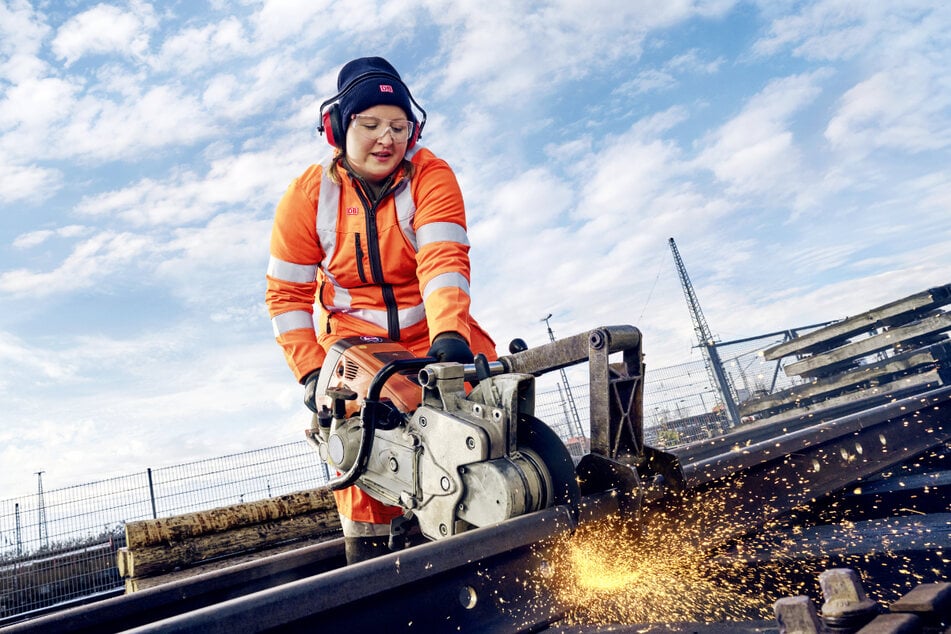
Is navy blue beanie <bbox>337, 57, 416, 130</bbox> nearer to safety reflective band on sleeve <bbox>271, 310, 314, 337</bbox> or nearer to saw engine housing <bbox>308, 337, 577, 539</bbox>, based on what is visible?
safety reflective band on sleeve <bbox>271, 310, 314, 337</bbox>

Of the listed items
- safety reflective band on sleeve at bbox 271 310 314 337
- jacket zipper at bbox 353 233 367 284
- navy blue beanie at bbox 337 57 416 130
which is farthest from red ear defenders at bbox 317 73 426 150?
safety reflective band on sleeve at bbox 271 310 314 337

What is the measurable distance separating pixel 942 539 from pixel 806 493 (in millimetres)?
867

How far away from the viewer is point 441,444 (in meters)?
1.99

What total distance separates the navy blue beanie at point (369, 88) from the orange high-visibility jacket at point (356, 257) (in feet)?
0.94

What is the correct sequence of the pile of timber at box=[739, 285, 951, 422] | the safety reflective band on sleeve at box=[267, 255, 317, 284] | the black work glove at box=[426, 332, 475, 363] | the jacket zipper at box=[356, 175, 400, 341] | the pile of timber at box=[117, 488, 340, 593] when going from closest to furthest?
the black work glove at box=[426, 332, 475, 363], the jacket zipper at box=[356, 175, 400, 341], the safety reflective band on sleeve at box=[267, 255, 317, 284], the pile of timber at box=[117, 488, 340, 593], the pile of timber at box=[739, 285, 951, 422]

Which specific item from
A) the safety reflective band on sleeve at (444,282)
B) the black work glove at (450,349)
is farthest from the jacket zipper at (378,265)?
the black work glove at (450,349)

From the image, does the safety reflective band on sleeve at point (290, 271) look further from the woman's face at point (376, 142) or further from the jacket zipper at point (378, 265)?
the woman's face at point (376, 142)

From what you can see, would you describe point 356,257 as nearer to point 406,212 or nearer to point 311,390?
point 406,212

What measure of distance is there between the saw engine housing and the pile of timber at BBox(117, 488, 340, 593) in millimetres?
2434

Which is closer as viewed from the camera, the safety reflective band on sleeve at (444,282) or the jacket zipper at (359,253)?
the safety reflective band on sleeve at (444,282)

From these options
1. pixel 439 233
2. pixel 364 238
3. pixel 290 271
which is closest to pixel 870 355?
pixel 439 233

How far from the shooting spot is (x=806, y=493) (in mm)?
2881

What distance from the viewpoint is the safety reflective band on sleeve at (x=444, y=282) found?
248cm

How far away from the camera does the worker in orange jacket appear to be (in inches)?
104
